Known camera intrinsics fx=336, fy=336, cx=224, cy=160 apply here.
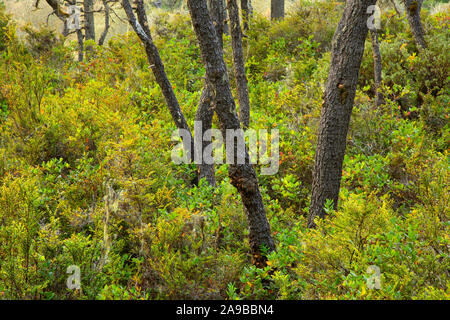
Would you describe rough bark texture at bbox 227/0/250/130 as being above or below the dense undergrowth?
above

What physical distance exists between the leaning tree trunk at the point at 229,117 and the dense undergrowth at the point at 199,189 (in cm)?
24

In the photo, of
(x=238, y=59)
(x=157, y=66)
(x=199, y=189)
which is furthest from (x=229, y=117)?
(x=238, y=59)

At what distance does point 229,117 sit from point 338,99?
1379 millimetres

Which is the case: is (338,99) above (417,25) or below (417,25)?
below

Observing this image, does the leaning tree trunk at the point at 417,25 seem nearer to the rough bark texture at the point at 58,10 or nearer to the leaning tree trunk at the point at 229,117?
the leaning tree trunk at the point at 229,117

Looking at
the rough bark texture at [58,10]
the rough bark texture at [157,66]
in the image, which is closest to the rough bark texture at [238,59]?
the rough bark texture at [157,66]

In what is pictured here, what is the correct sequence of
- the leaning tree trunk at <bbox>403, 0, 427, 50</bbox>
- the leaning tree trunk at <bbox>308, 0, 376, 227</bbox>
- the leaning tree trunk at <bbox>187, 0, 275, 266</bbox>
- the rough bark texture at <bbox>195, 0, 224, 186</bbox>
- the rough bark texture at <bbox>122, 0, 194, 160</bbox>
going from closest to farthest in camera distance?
the leaning tree trunk at <bbox>187, 0, 275, 266</bbox>
the leaning tree trunk at <bbox>308, 0, 376, 227</bbox>
the rough bark texture at <bbox>195, 0, 224, 186</bbox>
the rough bark texture at <bbox>122, 0, 194, 160</bbox>
the leaning tree trunk at <bbox>403, 0, 427, 50</bbox>

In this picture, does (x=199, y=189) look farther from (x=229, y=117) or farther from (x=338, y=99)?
(x=338, y=99)

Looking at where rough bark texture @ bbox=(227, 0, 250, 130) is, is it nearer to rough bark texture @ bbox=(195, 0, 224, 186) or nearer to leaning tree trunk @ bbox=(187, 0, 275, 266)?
rough bark texture @ bbox=(195, 0, 224, 186)

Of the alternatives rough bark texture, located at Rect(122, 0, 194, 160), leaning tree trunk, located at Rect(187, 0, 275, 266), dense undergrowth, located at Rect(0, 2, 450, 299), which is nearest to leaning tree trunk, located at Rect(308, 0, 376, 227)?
dense undergrowth, located at Rect(0, 2, 450, 299)

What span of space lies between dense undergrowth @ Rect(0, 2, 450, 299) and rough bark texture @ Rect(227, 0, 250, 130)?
0.51 meters

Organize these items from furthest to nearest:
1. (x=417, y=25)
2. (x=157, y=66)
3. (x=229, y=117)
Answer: (x=417, y=25)
(x=157, y=66)
(x=229, y=117)

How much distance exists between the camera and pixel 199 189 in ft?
15.6

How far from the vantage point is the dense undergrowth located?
2756 mm
